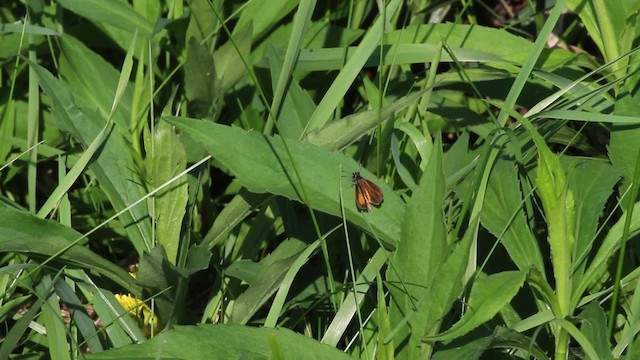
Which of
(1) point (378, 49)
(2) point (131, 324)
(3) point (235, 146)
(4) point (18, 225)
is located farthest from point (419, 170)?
(4) point (18, 225)

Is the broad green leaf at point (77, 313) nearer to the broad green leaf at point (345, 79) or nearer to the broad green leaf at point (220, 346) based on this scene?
the broad green leaf at point (220, 346)

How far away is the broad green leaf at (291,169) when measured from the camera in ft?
4.75

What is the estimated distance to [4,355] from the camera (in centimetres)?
130

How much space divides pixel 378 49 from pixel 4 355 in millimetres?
954

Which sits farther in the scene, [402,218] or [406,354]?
[402,218]

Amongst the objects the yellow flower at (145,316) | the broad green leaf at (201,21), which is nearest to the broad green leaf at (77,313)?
the yellow flower at (145,316)

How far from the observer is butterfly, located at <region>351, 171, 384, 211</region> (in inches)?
56.7

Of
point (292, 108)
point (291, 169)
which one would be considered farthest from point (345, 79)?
point (291, 169)

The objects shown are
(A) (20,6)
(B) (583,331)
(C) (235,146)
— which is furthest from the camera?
(A) (20,6)

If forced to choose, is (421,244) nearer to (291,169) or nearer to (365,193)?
(365,193)

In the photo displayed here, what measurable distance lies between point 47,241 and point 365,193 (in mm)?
540

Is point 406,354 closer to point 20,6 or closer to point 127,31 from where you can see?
point 127,31

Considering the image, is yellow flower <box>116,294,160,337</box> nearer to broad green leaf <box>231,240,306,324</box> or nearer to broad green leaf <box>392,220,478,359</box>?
broad green leaf <box>231,240,306,324</box>

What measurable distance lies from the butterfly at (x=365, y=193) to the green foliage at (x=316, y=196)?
0.02m
